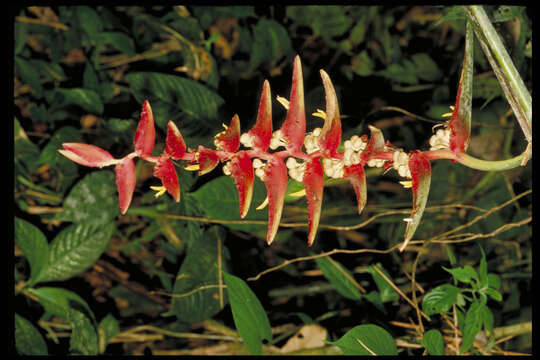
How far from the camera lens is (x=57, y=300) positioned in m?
0.94

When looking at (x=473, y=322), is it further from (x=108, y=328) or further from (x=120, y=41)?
(x=120, y=41)

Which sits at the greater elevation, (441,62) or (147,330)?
(441,62)

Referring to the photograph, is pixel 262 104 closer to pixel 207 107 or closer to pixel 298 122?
pixel 298 122

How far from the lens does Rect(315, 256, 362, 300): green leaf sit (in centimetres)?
86

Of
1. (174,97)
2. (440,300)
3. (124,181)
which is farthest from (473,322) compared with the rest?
(174,97)

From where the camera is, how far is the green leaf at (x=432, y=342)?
646mm

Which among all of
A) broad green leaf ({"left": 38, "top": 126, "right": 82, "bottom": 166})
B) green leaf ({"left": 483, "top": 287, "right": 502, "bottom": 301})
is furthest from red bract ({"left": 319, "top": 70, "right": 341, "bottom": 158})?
broad green leaf ({"left": 38, "top": 126, "right": 82, "bottom": 166})

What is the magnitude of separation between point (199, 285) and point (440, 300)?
48 centimetres

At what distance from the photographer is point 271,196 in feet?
1.50

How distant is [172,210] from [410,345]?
22.4 inches

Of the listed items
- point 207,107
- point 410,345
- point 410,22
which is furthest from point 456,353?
point 410,22

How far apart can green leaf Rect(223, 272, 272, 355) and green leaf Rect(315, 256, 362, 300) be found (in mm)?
183

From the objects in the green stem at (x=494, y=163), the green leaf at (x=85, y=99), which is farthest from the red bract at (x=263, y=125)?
the green leaf at (x=85, y=99)

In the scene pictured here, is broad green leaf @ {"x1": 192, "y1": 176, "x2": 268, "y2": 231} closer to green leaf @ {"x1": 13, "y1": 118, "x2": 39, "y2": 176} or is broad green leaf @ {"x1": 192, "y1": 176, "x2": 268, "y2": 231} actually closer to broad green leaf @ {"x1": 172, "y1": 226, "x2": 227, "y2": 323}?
broad green leaf @ {"x1": 172, "y1": 226, "x2": 227, "y2": 323}
